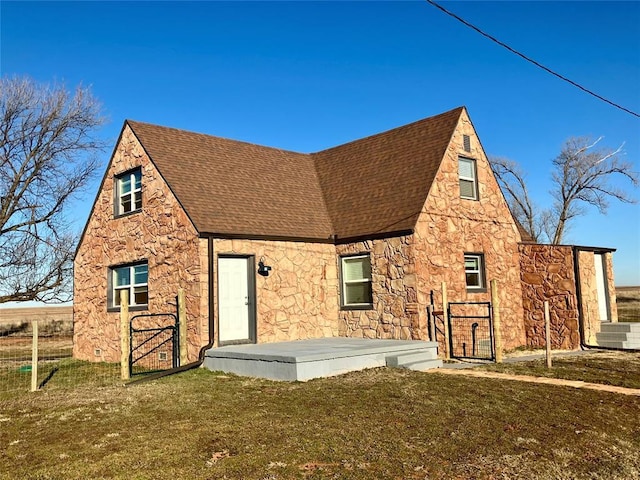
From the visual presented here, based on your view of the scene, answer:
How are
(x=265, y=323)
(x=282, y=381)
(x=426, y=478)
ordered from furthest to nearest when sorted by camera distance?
(x=265, y=323)
(x=282, y=381)
(x=426, y=478)

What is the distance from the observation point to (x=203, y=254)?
1277 cm

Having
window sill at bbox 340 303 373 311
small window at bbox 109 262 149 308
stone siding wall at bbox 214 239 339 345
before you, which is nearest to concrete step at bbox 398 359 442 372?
window sill at bbox 340 303 373 311

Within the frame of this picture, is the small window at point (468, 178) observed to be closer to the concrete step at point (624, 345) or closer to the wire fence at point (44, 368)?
the concrete step at point (624, 345)

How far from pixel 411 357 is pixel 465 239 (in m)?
4.46

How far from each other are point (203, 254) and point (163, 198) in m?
2.30

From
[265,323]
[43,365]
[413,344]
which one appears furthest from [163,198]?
[413,344]

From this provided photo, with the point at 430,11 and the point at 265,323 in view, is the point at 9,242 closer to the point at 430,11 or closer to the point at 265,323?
the point at 265,323

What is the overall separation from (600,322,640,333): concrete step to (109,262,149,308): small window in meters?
12.8

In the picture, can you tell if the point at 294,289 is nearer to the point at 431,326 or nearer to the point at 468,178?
the point at 431,326

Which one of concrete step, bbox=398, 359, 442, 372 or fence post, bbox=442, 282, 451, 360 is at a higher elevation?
fence post, bbox=442, 282, 451, 360

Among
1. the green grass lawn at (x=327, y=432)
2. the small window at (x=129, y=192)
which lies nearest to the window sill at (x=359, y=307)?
the green grass lawn at (x=327, y=432)

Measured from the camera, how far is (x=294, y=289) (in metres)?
14.4

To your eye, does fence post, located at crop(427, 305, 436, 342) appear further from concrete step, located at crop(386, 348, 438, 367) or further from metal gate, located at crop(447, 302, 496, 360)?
concrete step, located at crop(386, 348, 438, 367)

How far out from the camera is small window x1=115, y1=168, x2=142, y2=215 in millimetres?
15453
